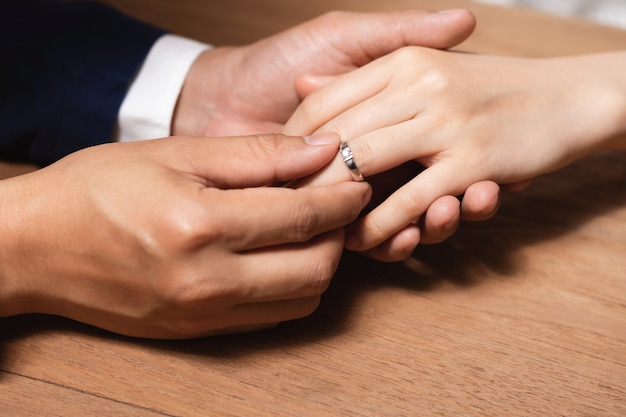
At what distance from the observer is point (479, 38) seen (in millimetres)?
1167

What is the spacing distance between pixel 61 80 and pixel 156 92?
0.37 feet

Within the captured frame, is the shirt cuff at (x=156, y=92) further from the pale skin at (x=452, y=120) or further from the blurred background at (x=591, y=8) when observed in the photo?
the blurred background at (x=591, y=8)

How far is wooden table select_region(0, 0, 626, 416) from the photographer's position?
0.55 metres

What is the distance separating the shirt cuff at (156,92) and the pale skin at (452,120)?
0.24 m

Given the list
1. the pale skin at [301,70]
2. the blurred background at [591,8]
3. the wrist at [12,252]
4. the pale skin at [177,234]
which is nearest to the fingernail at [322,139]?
the pale skin at [177,234]

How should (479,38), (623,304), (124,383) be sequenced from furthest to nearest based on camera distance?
(479,38), (623,304), (124,383)

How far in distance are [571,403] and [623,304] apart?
155 mm

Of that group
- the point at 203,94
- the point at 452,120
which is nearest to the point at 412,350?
the point at 452,120

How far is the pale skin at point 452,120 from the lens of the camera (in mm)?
649

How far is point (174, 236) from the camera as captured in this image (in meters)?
0.52

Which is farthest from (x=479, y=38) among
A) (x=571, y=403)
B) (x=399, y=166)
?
(x=571, y=403)

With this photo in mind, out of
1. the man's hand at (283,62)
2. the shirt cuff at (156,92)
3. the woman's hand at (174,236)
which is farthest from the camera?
the shirt cuff at (156,92)

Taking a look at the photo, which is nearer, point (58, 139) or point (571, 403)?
point (571, 403)

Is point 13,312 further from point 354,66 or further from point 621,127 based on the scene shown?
point 621,127
